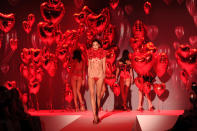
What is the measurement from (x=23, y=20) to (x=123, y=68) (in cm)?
292

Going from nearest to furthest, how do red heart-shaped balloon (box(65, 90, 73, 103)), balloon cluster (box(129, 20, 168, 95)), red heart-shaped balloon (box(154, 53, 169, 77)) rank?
balloon cluster (box(129, 20, 168, 95)) < red heart-shaped balloon (box(154, 53, 169, 77)) < red heart-shaped balloon (box(65, 90, 73, 103))

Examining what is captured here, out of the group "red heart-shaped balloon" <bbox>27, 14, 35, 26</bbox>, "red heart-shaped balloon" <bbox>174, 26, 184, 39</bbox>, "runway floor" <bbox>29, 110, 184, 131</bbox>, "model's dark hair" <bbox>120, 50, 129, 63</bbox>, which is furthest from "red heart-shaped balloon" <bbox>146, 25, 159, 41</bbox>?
"red heart-shaped balloon" <bbox>27, 14, 35, 26</bbox>

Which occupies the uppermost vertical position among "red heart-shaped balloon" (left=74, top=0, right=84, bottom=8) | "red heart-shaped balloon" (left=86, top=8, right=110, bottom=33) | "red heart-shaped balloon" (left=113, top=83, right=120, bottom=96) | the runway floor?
"red heart-shaped balloon" (left=74, top=0, right=84, bottom=8)

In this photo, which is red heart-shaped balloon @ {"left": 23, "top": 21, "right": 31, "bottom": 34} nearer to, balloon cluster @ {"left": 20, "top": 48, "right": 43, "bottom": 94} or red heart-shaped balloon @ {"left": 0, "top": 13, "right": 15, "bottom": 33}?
red heart-shaped balloon @ {"left": 0, "top": 13, "right": 15, "bottom": 33}

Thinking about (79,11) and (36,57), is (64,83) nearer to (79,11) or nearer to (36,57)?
(36,57)

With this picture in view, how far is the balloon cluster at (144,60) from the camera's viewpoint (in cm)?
570

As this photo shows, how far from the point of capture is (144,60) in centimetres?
564

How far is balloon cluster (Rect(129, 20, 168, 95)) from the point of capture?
570 centimetres

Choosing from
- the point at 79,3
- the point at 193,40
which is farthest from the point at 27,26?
the point at 193,40

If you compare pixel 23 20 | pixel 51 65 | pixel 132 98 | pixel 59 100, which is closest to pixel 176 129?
pixel 132 98

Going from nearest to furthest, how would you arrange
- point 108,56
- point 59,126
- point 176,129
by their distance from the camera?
point 176,129 → point 59,126 → point 108,56

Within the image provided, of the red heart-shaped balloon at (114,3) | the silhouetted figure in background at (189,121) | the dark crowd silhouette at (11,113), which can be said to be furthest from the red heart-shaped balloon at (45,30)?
the silhouetted figure in background at (189,121)

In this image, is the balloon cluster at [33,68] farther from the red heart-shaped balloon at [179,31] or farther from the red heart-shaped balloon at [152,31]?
the red heart-shaped balloon at [179,31]

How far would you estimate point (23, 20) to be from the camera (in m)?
7.27
